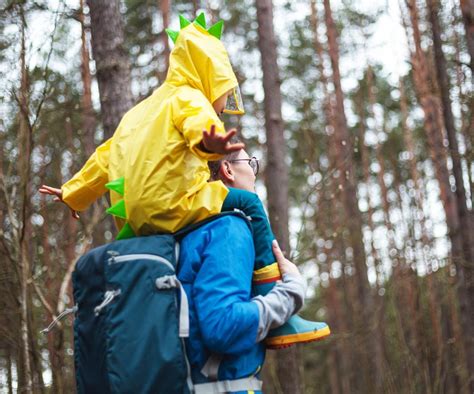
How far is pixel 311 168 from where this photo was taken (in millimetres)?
8133

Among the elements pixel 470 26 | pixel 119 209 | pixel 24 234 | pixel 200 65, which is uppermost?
pixel 470 26

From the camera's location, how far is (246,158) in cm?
295

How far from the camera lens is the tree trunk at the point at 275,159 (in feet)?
26.9

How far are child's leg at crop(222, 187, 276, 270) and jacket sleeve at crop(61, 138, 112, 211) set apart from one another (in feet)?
1.88

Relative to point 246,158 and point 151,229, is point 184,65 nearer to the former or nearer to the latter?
point 246,158

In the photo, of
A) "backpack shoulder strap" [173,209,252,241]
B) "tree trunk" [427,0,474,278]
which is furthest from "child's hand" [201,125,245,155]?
"tree trunk" [427,0,474,278]

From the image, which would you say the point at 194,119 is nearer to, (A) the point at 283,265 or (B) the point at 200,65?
(B) the point at 200,65

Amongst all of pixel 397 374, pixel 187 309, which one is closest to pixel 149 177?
pixel 187 309

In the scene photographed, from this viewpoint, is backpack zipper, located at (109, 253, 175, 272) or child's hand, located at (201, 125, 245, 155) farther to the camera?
backpack zipper, located at (109, 253, 175, 272)

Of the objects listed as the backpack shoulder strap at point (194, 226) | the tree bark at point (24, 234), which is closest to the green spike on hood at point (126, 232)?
the backpack shoulder strap at point (194, 226)

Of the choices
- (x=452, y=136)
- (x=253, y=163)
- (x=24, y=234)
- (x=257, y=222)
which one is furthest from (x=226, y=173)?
(x=452, y=136)

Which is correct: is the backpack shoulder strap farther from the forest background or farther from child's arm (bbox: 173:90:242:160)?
the forest background

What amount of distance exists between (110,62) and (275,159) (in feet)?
12.6

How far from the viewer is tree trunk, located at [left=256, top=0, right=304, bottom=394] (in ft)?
26.9
